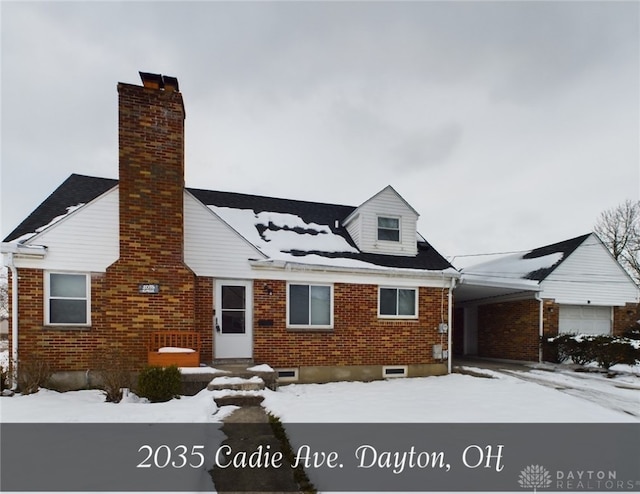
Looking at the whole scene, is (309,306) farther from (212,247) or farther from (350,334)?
(212,247)

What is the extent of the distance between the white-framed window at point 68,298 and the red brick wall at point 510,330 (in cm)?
1539

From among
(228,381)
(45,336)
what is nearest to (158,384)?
(228,381)

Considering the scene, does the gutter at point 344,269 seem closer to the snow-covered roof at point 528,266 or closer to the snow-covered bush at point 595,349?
the snow-covered roof at point 528,266

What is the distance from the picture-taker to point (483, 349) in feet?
54.5

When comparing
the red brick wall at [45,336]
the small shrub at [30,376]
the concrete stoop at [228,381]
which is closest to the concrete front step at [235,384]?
the concrete stoop at [228,381]

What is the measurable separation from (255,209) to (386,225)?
4.54 meters

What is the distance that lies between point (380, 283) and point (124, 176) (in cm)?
725

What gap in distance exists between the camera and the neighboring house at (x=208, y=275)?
299 inches

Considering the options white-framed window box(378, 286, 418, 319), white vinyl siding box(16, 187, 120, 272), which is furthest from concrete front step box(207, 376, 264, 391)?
white-framed window box(378, 286, 418, 319)

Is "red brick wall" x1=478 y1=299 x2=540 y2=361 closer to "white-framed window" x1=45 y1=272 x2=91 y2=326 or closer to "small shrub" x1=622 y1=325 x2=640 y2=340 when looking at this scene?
A: "small shrub" x1=622 y1=325 x2=640 y2=340

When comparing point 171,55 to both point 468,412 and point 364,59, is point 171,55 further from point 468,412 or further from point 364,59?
point 468,412

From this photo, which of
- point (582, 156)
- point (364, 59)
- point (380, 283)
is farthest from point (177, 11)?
point (582, 156)

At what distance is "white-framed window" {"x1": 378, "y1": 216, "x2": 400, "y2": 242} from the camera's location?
37.7 feet

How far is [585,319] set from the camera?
14.6 metres
